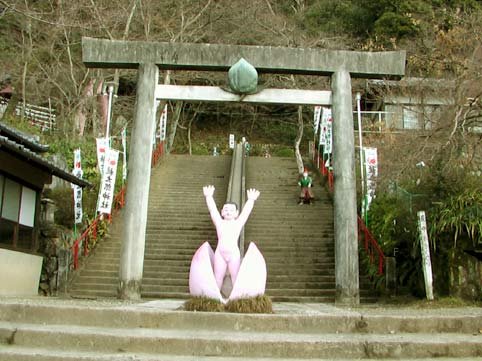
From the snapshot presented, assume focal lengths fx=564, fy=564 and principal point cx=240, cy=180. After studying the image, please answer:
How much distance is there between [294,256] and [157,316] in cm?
791

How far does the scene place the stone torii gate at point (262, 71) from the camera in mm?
9336

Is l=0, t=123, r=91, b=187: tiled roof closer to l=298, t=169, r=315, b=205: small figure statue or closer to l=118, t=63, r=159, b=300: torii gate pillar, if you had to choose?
l=118, t=63, r=159, b=300: torii gate pillar

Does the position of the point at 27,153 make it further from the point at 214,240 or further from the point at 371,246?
the point at 371,246

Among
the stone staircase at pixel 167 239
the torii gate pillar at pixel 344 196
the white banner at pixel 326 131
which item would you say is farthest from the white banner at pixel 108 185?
the white banner at pixel 326 131

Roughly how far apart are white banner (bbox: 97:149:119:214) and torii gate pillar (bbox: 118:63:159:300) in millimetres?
4755

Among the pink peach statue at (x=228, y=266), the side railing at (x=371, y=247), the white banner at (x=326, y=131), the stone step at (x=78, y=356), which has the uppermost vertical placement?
the white banner at (x=326, y=131)

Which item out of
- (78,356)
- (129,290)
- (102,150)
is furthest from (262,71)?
(78,356)

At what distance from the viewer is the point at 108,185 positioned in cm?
1394

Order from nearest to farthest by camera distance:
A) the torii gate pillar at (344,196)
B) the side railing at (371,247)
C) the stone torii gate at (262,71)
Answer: the torii gate pillar at (344,196)
the stone torii gate at (262,71)
the side railing at (371,247)

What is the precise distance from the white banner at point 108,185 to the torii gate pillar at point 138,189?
4755mm

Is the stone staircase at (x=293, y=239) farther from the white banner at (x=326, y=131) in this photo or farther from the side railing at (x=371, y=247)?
the white banner at (x=326, y=131)

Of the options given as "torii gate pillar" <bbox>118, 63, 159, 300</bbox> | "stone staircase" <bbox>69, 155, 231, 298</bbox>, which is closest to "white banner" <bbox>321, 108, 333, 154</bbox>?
"stone staircase" <bbox>69, 155, 231, 298</bbox>

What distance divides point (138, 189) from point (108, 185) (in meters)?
5.01

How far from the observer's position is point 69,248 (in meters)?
12.4
